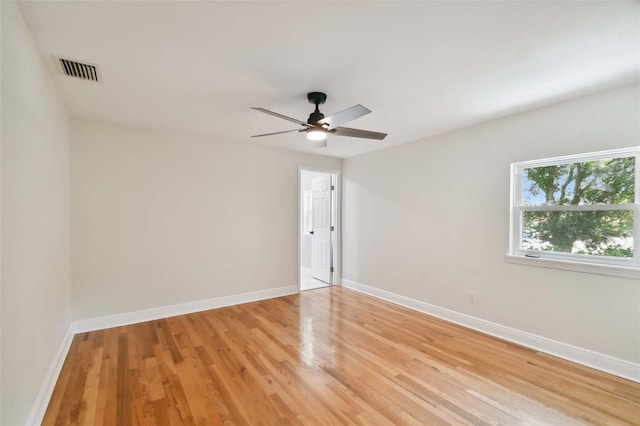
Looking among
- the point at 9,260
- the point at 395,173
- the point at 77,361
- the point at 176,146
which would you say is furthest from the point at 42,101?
the point at 395,173

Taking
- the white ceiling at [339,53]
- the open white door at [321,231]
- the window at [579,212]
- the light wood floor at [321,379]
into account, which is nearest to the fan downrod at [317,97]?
the white ceiling at [339,53]

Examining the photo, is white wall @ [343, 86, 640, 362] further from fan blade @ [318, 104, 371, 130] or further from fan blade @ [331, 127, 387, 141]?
fan blade @ [318, 104, 371, 130]

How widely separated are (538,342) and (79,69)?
481cm

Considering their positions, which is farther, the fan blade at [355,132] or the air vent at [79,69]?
the fan blade at [355,132]

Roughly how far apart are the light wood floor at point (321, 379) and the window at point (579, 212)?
98 cm

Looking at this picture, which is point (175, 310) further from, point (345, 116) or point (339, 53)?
point (339, 53)

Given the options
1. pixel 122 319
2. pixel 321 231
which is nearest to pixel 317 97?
pixel 122 319

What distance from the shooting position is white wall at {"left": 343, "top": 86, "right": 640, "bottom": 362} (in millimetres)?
2500

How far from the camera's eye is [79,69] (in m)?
2.19

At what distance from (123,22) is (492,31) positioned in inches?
86.8

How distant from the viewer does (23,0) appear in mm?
1487

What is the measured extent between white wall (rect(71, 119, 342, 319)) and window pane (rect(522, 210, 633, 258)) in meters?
3.29

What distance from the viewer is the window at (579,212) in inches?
97.5

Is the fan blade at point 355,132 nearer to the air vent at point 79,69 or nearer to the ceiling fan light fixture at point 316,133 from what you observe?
the ceiling fan light fixture at point 316,133
